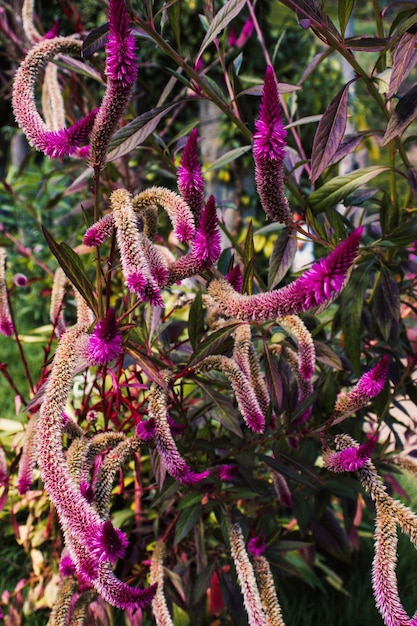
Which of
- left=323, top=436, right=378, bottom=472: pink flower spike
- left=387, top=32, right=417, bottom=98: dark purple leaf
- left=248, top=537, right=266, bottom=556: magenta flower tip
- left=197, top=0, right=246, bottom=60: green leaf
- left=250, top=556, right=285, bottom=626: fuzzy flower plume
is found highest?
left=197, top=0, right=246, bottom=60: green leaf

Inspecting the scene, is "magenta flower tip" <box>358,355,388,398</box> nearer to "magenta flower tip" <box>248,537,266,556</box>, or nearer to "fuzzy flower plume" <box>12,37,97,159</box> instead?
"magenta flower tip" <box>248,537,266,556</box>

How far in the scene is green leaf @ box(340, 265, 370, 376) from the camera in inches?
54.1

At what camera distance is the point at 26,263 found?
503cm

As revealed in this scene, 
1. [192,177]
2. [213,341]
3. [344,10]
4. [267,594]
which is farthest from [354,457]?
[344,10]

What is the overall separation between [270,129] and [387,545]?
24.3 inches

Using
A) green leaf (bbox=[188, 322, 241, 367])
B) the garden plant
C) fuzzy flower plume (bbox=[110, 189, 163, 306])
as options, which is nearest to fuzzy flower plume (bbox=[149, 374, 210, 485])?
the garden plant

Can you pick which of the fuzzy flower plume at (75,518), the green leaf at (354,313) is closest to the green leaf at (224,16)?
the green leaf at (354,313)

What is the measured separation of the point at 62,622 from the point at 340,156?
0.96 m

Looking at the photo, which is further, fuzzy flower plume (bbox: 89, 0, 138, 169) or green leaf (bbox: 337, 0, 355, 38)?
green leaf (bbox: 337, 0, 355, 38)

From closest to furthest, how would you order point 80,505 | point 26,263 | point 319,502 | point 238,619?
point 80,505
point 238,619
point 319,502
point 26,263

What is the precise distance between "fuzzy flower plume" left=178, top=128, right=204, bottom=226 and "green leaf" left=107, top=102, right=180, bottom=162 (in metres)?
0.17

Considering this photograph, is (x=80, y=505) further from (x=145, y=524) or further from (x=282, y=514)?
(x=282, y=514)

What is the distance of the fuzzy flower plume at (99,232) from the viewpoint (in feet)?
3.21

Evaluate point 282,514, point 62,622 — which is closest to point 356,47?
point 62,622
